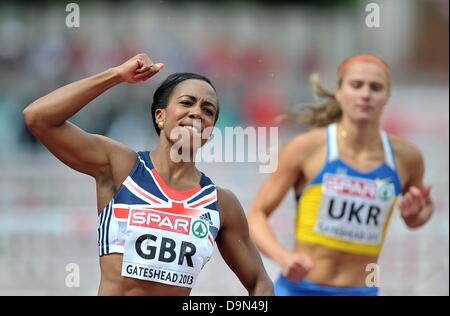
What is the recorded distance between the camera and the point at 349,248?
7.02 metres

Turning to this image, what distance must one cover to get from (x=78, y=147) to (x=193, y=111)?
1.77 ft

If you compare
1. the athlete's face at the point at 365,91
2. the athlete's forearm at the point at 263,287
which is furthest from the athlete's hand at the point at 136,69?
the athlete's face at the point at 365,91

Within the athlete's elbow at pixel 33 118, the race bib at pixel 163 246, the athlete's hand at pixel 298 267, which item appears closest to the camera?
the athlete's elbow at pixel 33 118

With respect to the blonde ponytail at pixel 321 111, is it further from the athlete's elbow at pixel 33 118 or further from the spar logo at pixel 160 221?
the athlete's elbow at pixel 33 118

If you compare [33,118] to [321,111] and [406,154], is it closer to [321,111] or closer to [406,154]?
[406,154]

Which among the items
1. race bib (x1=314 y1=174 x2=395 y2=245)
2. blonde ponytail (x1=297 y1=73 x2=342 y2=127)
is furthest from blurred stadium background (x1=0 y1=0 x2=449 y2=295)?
race bib (x1=314 y1=174 x2=395 y2=245)

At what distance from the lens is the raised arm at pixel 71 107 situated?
16.0ft

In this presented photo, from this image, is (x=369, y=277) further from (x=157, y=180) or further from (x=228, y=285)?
(x=228, y=285)

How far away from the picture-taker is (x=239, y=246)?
17.3 feet

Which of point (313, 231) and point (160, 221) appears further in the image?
point (313, 231)

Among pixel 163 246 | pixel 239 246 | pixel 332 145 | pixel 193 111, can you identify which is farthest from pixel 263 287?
pixel 332 145

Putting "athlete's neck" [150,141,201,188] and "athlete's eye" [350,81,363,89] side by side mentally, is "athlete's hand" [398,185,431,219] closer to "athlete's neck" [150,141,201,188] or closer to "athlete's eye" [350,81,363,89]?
"athlete's eye" [350,81,363,89]

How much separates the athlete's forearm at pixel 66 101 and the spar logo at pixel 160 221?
544 mm
